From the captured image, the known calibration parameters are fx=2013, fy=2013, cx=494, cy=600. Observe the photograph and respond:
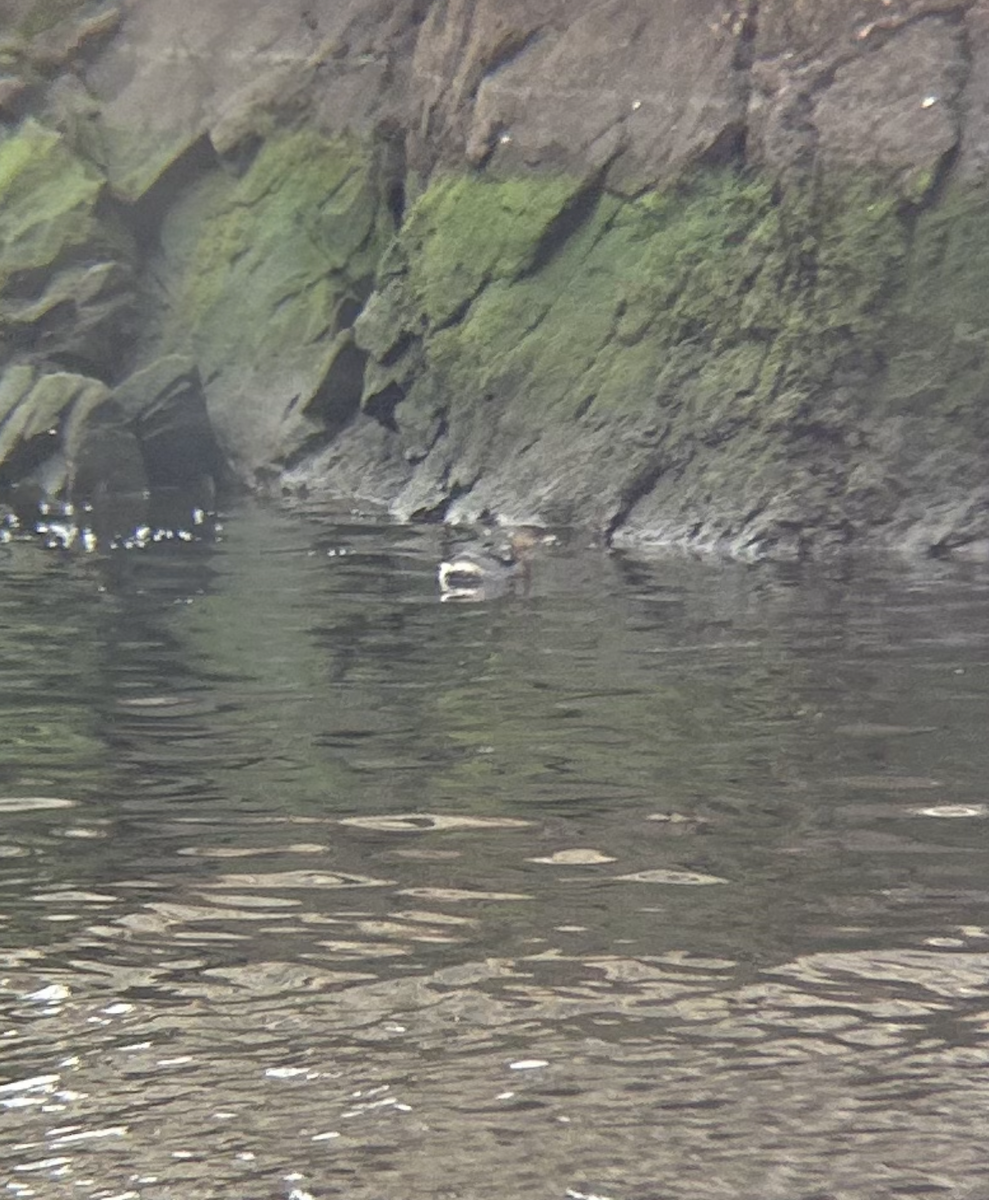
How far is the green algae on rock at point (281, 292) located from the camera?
64.6 feet

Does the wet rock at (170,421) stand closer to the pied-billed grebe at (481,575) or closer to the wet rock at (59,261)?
the wet rock at (59,261)

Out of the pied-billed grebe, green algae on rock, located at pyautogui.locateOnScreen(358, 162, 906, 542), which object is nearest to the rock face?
green algae on rock, located at pyautogui.locateOnScreen(358, 162, 906, 542)

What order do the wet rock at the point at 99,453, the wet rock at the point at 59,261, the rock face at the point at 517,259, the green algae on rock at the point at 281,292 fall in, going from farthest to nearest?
the wet rock at the point at 59,261, the green algae on rock at the point at 281,292, the wet rock at the point at 99,453, the rock face at the point at 517,259

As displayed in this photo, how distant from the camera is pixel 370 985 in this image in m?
5.57

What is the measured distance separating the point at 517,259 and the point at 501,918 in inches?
459

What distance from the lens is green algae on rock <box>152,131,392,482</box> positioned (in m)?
19.7

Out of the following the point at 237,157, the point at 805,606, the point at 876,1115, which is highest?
the point at 237,157

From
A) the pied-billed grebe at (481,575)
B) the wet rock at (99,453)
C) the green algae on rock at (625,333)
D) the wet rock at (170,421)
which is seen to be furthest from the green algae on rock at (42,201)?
the pied-billed grebe at (481,575)

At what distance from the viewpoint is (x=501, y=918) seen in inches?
239

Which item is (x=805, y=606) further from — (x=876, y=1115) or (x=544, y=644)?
(x=876, y=1115)

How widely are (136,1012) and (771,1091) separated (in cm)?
174

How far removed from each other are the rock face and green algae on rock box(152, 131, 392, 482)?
0.04 metres

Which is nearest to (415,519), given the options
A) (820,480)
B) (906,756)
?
(820,480)

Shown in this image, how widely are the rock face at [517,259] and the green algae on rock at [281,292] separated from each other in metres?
0.04
